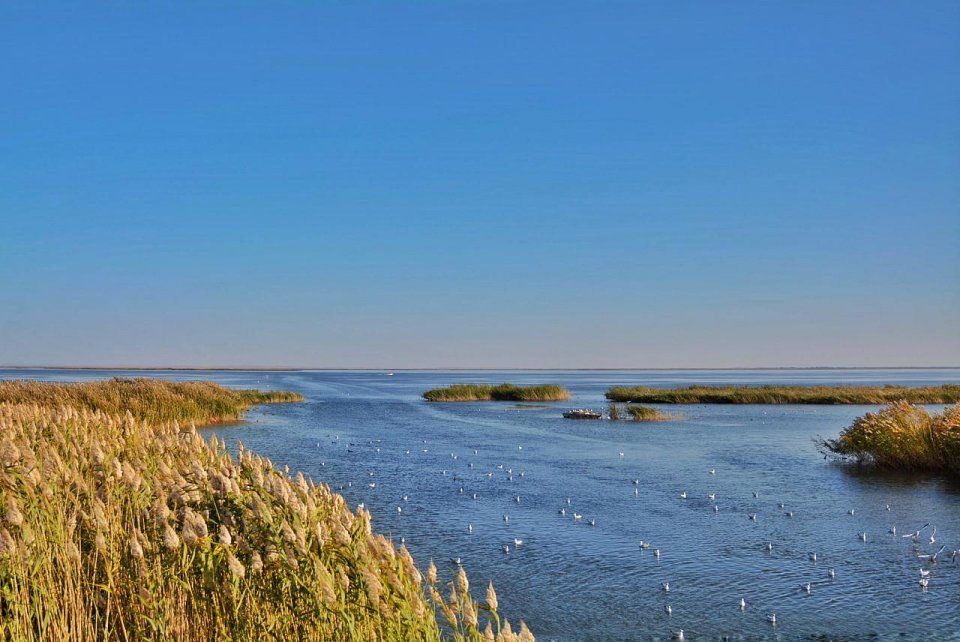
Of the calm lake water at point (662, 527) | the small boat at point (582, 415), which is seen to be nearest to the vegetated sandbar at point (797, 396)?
the small boat at point (582, 415)

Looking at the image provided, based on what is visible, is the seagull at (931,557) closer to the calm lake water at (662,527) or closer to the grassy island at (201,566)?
the calm lake water at (662,527)

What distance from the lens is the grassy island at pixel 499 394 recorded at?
204 ft

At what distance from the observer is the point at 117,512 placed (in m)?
5.96

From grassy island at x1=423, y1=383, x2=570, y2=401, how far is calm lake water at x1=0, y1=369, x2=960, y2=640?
103ft

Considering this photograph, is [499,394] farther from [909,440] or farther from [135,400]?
[909,440]

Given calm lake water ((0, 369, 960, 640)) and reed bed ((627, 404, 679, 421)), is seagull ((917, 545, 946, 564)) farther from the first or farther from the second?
reed bed ((627, 404, 679, 421))

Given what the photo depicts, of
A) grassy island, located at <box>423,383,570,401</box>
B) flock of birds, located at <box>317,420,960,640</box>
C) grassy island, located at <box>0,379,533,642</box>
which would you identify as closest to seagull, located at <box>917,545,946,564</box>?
flock of birds, located at <box>317,420,960,640</box>

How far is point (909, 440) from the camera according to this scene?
21.1 meters

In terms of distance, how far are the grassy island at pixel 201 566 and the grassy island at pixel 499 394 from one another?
182 ft

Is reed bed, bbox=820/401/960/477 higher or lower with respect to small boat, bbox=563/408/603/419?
higher

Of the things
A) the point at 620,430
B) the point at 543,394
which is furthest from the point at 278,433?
the point at 543,394

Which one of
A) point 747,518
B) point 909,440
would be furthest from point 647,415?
point 747,518

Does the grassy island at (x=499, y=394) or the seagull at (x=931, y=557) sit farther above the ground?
the seagull at (x=931, y=557)

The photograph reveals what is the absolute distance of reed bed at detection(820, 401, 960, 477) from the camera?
19961 mm
